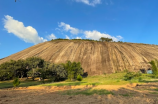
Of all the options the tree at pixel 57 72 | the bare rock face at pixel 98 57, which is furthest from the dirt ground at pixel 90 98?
the bare rock face at pixel 98 57

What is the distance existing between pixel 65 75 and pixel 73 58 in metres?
16.9

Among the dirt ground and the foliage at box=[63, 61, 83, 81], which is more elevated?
the foliage at box=[63, 61, 83, 81]

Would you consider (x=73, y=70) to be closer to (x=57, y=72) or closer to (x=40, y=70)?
(x=57, y=72)

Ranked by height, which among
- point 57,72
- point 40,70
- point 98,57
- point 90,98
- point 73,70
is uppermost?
point 98,57

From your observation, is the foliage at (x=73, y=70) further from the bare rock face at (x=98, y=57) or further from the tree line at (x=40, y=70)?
the bare rock face at (x=98, y=57)

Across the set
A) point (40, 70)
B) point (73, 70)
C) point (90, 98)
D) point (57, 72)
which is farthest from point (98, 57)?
point (90, 98)

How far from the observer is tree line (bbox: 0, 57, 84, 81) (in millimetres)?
37969

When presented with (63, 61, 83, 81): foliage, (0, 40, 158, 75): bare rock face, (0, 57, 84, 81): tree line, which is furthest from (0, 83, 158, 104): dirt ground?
(0, 40, 158, 75): bare rock face

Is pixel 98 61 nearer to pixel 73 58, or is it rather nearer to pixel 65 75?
pixel 73 58

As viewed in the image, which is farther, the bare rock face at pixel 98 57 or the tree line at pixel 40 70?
the bare rock face at pixel 98 57

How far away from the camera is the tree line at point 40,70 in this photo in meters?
38.0

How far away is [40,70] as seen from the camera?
38156 millimetres

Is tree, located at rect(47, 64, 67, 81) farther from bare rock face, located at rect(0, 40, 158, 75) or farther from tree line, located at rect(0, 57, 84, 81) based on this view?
bare rock face, located at rect(0, 40, 158, 75)

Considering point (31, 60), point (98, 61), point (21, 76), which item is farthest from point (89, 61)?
point (21, 76)
